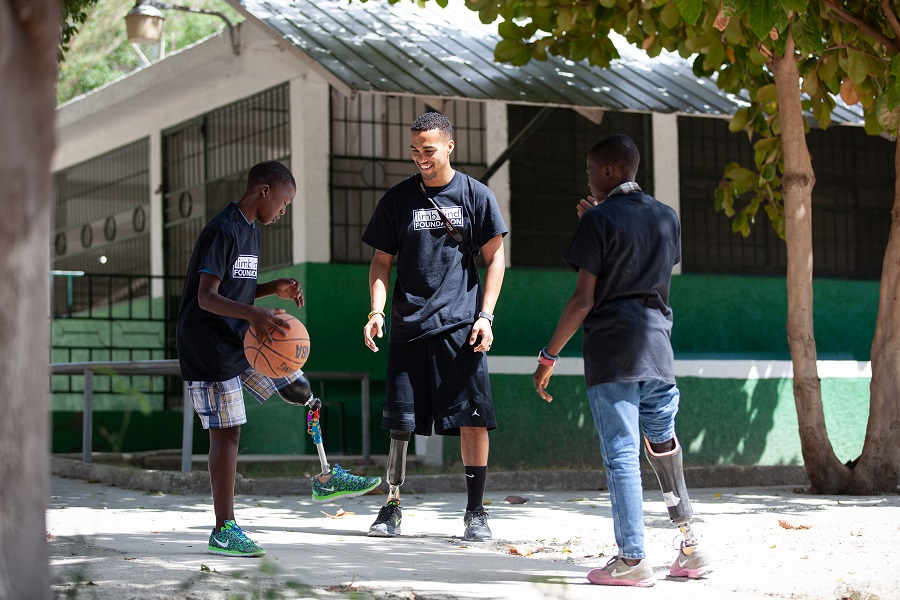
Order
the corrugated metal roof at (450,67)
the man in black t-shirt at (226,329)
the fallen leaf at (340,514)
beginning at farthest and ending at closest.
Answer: the corrugated metal roof at (450,67), the fallen leaf at (340,514), the man in black t-shirt at (226,329)

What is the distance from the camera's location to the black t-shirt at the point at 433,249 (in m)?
5.92

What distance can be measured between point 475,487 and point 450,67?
538 cm

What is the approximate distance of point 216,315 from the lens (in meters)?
5.38

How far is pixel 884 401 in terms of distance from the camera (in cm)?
875

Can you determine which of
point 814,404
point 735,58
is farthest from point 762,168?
point 814,404

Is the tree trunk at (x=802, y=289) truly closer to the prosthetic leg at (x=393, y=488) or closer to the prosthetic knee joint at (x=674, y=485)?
the prosthetic leg at (x=393, y=488)

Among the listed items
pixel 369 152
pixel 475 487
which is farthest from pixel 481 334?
pixel 369 152

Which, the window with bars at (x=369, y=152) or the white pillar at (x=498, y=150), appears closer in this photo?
the window with bars at (x=369, y=152)

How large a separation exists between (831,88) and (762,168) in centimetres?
109

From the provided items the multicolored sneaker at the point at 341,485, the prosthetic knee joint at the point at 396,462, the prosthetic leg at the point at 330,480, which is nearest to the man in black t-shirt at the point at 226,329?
the prosthetic leg at the point at 330,480

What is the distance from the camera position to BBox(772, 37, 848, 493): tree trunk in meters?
8.68

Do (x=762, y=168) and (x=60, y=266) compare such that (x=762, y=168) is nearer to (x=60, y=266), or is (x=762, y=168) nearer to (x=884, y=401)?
(x=884, y=401)

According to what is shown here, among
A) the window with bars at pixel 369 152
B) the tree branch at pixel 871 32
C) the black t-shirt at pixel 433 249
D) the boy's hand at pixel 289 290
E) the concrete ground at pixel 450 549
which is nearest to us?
the concrete ground at pixel 450 549

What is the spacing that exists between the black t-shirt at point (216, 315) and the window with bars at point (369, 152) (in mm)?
6536
